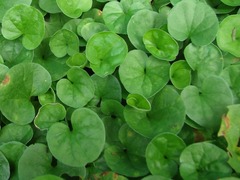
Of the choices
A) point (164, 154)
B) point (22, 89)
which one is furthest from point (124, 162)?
point (22, 89)

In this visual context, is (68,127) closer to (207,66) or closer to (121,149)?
(121,149)

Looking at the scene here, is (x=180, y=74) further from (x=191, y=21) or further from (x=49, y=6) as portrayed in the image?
(x=49, y=6)

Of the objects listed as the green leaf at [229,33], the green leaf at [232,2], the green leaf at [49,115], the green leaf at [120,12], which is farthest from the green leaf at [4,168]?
the green leaf at [232,2]

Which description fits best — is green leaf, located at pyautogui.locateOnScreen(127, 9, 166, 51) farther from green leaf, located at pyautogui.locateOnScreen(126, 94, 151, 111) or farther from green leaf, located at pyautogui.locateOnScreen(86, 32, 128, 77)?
green leaf, located at pyautogui.locateOnScreen(126, 94, 151, 111)

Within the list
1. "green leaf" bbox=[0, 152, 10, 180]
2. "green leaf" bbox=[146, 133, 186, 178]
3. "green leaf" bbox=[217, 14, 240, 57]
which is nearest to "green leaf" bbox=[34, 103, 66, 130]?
"green leaf" bbox=[0, 152, 10, 180]

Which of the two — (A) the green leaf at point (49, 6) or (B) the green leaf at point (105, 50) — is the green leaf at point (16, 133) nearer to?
(B) the green leaf at point (105, 50)
